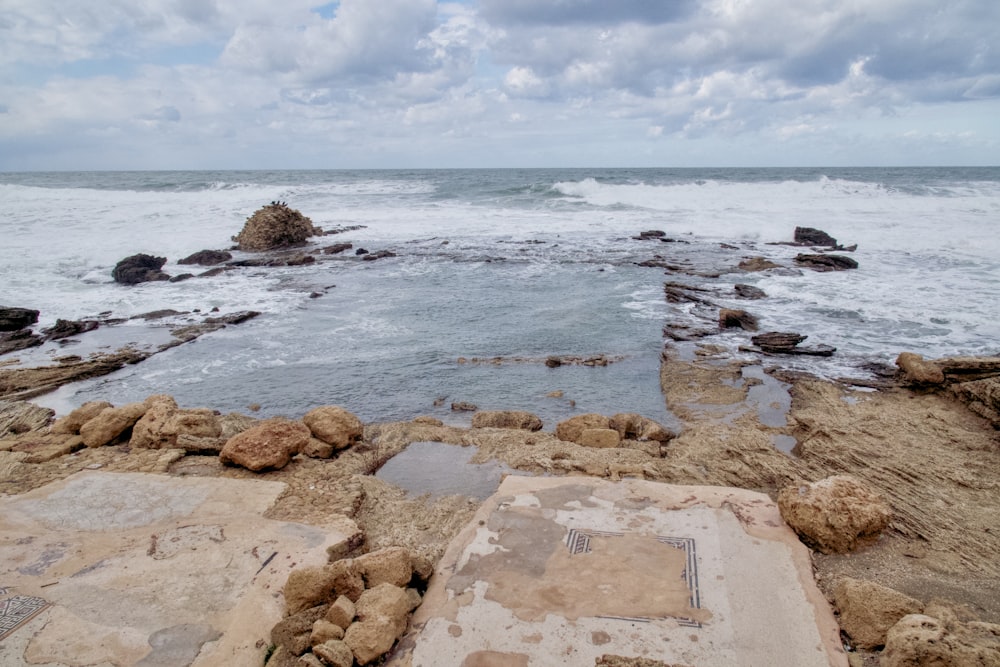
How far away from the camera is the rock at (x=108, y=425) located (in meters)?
6.93

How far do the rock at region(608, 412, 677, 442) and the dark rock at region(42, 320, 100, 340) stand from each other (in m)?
10.9

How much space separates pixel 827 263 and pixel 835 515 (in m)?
15.7

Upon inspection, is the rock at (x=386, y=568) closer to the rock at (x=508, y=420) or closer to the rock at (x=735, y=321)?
the rock at (x=508, y=420)

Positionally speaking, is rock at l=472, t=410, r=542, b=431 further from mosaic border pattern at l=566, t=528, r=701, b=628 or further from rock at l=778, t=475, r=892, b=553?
rock at l=778, t=475, r=892, b=553

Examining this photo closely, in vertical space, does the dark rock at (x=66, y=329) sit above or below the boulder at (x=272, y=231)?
below

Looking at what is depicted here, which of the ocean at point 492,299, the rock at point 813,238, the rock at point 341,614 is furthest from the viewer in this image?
the rock at point 813,238

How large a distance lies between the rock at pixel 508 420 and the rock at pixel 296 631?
3873 mm

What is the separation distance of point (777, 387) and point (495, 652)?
655cm

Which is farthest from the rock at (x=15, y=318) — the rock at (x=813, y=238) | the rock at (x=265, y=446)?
the rock at (x=813, y=238)

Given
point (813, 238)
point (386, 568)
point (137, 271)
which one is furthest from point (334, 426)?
point (813, 238)

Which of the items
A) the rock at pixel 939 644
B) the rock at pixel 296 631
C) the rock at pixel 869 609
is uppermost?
the rock at pixel 939 644

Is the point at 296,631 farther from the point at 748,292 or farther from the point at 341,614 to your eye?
the point at 748,292

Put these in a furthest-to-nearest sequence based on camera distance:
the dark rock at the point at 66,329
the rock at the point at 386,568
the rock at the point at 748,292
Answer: the rock at the point at 748,292, the dark rock at the point at 66,329, the rock at the point at 386,568

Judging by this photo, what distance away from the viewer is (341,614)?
12.4ft
